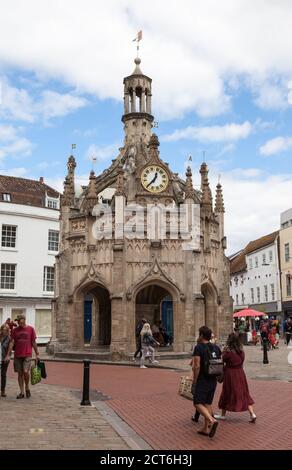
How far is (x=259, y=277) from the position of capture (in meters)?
53.9

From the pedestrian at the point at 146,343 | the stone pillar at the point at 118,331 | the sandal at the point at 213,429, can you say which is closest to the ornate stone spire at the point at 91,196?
the stone pillar at the point at 118,331

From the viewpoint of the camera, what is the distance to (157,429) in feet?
28.2

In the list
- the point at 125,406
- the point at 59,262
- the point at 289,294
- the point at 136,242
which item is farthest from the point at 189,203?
the point at 289,294

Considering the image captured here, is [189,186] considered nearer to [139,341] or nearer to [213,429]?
[139,341]

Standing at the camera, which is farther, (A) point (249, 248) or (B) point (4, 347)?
(A) point (249, 248)

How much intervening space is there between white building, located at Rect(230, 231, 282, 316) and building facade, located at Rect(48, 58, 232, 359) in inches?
916

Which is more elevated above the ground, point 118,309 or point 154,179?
point 154,179

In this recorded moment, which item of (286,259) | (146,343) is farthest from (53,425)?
(286,259)

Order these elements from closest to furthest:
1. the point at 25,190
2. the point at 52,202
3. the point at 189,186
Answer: the point at 189,186, the point at 25,190, the point at 52,202

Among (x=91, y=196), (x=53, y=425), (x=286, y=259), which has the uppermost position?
(x=91, y=196)

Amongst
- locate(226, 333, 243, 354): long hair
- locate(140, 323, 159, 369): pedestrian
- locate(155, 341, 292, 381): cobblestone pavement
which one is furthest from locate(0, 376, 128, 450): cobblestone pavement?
locate(140, 323, 159, 369): pedestrian

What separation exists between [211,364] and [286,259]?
3998 cm

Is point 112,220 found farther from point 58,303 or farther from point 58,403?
point 58,403
